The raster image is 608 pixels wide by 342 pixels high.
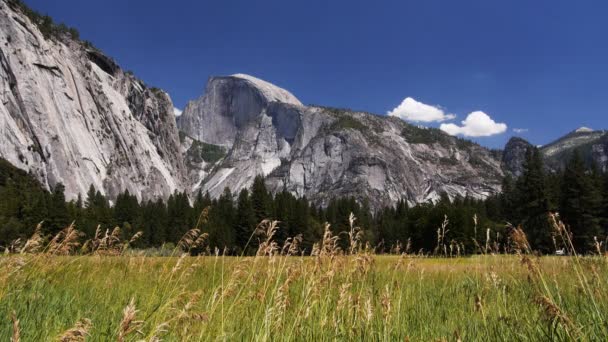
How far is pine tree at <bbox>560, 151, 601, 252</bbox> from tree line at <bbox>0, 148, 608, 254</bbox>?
0.11 metres

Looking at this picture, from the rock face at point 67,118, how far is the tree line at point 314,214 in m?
9.28

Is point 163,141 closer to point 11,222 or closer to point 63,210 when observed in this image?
point 63,210

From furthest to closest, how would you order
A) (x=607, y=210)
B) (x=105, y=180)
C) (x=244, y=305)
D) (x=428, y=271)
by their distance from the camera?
(x=105, y=180), (x=607, y=210), (x=428, y=271), (x=244, y=305)

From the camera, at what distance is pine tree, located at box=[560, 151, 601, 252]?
53.1 metres

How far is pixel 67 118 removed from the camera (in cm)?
11469

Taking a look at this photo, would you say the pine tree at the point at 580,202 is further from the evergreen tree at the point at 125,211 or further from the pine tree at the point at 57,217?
the evergreen tree at the point at 125,211

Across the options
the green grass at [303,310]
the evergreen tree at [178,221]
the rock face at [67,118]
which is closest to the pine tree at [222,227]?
the evergreen tree at [178,221]

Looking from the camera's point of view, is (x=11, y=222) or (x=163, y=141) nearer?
(x=11, y=222)

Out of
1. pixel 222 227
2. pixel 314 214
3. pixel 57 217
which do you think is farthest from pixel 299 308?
pixel 314 214

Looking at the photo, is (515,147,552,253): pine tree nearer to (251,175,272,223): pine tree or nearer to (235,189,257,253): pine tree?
(251,175,272,223): pine tree

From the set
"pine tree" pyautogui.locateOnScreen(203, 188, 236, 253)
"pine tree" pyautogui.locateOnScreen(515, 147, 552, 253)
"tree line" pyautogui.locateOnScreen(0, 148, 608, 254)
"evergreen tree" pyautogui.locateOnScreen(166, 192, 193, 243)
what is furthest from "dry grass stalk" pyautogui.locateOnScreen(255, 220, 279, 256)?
"evergreen tree" pyautogui.locateOnScreen(166, 192, 193, 243)

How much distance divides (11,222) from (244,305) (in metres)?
71.1

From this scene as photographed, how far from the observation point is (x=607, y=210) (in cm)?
5656

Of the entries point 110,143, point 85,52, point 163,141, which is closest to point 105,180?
point 110,143
